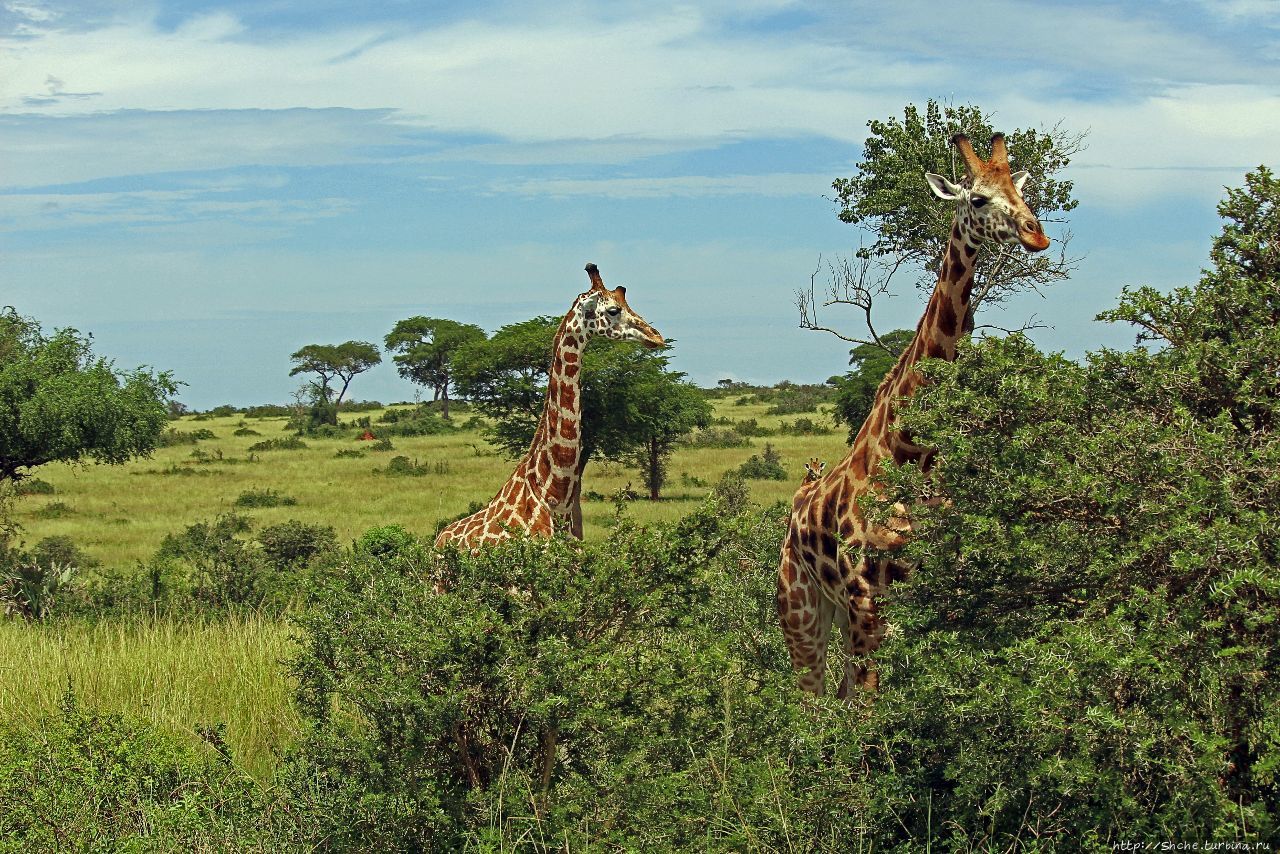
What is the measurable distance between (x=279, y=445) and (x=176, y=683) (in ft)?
143

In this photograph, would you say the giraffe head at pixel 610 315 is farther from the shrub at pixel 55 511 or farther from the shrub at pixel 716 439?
the shrub at pixel 716 439

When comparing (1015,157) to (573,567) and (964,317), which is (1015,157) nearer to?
(964,317)

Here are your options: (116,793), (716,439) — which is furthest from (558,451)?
(716,439)

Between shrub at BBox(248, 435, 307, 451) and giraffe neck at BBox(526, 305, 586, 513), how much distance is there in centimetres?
4238

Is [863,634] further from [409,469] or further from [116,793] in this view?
[409,469]

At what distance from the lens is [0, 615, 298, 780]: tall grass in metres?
7.18

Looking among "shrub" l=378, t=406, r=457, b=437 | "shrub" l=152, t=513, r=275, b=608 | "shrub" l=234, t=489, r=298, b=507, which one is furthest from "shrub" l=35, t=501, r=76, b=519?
"shrub" l=378, t=406, r=457, b=437

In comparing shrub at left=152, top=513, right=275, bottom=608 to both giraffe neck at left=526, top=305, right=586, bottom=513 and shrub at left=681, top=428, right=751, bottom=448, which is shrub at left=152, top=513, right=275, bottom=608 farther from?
shrub at left=681, top=428, right=751, bottom=448

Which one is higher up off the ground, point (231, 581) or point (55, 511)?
point (231, 581)

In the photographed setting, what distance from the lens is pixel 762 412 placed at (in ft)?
213

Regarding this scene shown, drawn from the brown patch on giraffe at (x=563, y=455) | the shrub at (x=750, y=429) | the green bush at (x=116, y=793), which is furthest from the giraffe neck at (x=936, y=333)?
the shrub at (x=750, y=429)

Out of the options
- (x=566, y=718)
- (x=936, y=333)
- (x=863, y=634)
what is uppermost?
(x=936, y=333)

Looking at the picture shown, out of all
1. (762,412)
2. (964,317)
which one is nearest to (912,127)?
(964,317)

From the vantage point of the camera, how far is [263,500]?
109ft
